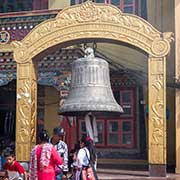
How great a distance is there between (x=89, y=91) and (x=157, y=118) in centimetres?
269

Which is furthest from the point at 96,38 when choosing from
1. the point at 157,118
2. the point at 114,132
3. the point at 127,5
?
the point at 114,132

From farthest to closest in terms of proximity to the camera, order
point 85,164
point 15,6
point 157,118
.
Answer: point 15,6, point 157,118, point 85,164

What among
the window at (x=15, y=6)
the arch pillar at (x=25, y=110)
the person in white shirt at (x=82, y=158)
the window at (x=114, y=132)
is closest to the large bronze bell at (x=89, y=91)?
the person in white shirt at (x=82, y=158)

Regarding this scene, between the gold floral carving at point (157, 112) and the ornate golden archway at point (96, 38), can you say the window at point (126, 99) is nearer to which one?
the ornate golden archway at point (96, 38)

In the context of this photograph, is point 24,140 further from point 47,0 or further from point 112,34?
point 47,0

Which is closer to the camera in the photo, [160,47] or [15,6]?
[160,47]

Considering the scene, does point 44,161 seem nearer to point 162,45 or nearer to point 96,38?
point 96,38

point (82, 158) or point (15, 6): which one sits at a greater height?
point (15, 6)

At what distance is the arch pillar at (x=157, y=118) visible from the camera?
1045 cm

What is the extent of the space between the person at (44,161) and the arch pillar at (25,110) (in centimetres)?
431

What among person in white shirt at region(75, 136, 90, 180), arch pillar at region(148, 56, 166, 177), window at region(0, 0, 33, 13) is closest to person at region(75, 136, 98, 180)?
person in white shirt at region(75, 136, 90, 180)

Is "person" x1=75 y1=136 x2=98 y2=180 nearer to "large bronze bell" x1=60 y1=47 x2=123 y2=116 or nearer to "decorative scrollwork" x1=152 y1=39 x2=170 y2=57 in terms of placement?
"large bronze bell" x1=60 y1=47 x2=123 y2=116

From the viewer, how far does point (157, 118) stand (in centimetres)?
1054

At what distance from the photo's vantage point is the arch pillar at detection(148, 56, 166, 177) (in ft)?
34.3
